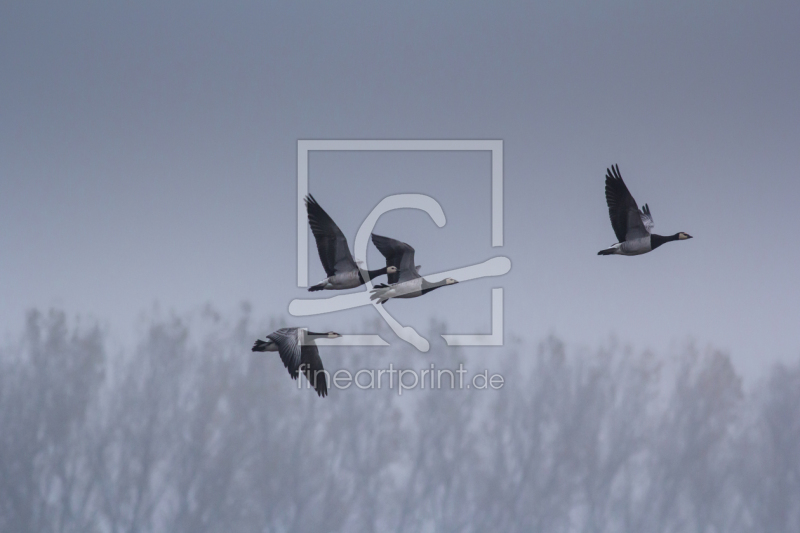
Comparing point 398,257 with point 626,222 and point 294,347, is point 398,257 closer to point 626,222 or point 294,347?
point 294,347

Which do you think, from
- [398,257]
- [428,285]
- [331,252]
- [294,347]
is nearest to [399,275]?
[398,257]

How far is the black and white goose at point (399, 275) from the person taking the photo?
12820mm

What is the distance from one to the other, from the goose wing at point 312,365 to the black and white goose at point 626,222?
357 centimetres

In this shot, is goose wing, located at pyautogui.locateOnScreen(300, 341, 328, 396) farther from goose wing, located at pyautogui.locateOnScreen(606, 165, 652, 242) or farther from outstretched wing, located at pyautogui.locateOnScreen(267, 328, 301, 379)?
goose wing, located at pyautogui.locateOnScreen(606, 165, 652, 242)

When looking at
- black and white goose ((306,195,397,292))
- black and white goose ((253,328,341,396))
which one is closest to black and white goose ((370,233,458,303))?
black and white goose ((306,195,397,292))

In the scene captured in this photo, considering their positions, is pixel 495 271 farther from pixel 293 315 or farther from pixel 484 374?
pixel 293 315

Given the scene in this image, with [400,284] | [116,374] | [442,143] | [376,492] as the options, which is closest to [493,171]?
[442,143]

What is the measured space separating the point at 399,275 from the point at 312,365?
151 cm

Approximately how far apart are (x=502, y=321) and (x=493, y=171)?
2099 millimetres

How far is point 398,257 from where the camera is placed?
1298 cm

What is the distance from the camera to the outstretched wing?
1277 cm

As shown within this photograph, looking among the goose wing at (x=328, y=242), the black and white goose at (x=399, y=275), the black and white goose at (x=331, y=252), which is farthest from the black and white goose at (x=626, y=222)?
the goose wing at (x=328, y=242)

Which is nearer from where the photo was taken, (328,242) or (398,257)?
(328,242)

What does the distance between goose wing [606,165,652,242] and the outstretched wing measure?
402cm
